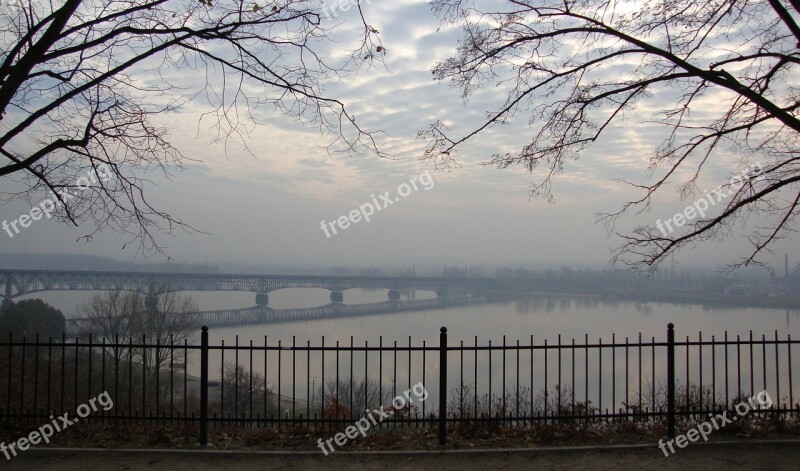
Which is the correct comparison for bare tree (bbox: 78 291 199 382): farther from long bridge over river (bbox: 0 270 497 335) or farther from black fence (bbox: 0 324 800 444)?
black fence (bbox: 0 324 800 444)

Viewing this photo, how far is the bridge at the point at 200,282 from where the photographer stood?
32.2m

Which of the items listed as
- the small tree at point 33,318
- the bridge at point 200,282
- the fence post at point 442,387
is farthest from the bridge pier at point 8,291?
the fence post at point 442,387

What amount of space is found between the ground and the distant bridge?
26206 mm

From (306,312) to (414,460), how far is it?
105 ft

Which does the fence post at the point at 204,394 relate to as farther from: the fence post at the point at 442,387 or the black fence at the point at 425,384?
the fence post at the point at 442,387

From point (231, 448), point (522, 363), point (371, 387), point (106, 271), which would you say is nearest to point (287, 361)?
point (371, 387)

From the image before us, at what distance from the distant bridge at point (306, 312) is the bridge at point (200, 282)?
103cm

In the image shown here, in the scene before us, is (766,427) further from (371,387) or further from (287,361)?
(287,361)

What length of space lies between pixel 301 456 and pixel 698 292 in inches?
707

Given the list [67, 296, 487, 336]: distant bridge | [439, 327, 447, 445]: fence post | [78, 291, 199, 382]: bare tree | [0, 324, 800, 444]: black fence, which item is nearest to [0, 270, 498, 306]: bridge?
[78, 291, 199, 382]: bare tree

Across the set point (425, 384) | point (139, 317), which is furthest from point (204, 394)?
point (139, 317)

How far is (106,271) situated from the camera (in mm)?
34719

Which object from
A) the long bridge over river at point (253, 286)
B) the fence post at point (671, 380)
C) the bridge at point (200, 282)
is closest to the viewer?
the fence post at point (671, 380)

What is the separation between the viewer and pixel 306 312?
37469 mm
